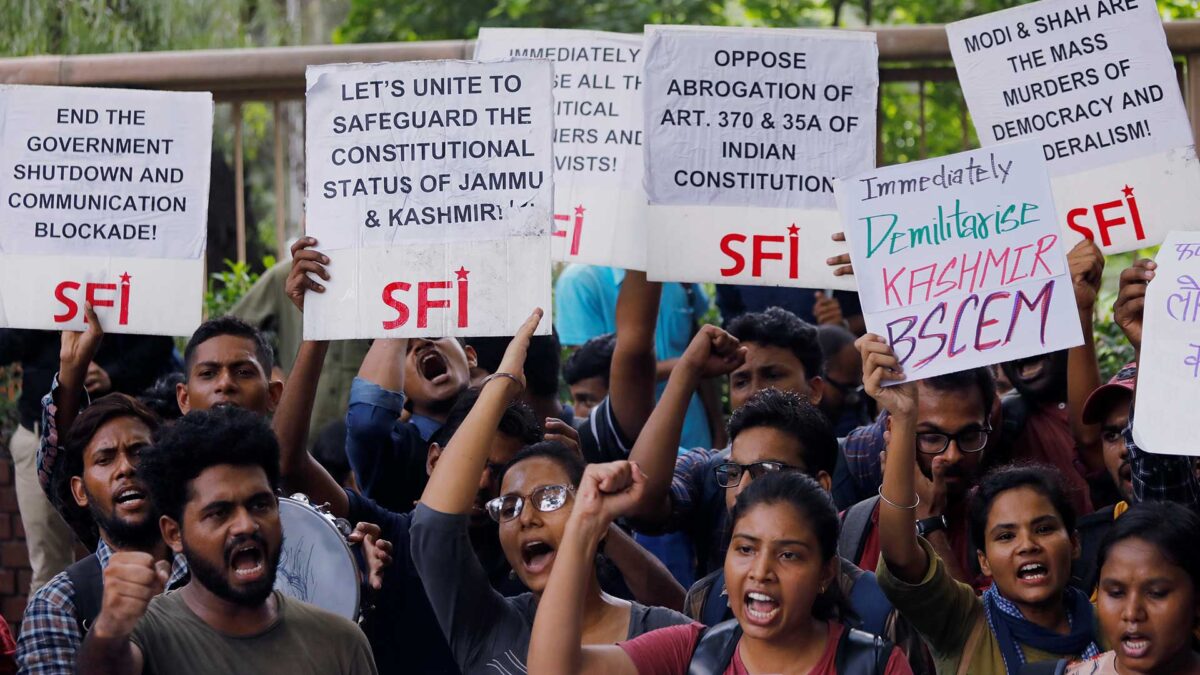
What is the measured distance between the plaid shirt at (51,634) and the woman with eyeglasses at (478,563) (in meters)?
0.94

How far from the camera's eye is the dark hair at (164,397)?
6.56 meters

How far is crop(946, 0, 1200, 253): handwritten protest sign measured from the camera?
6.18 m

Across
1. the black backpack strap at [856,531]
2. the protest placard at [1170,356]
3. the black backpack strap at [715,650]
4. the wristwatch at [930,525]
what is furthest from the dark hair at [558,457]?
the protest placard at [1170,356]

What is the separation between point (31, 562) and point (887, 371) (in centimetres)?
450

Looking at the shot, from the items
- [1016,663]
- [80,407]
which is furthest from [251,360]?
[1016,663]

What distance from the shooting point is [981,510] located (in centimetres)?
527

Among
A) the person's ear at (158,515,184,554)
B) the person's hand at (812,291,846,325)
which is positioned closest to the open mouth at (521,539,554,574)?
the person's ear at (158,515,184,554)

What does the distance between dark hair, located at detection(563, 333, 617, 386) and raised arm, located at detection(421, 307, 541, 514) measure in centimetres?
253

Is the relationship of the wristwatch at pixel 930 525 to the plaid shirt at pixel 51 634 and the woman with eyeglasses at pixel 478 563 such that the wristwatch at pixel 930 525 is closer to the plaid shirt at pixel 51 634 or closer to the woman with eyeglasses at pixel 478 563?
the woman with eyeglasses at pixel 478 563

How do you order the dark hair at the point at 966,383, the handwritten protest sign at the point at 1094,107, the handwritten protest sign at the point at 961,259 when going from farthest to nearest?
1. the handwritten protest sign at the point at 1094,107
2. the dark hair at the point at 966,383
3. the handwritten protest sign at the point at 961,259

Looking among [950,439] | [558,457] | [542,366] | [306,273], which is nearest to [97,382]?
[542,366]

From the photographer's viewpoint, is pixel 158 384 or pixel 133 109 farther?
pixel 158 384

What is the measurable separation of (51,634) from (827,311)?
4.46 meters

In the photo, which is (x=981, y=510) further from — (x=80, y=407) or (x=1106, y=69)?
(x=80, y=407)
